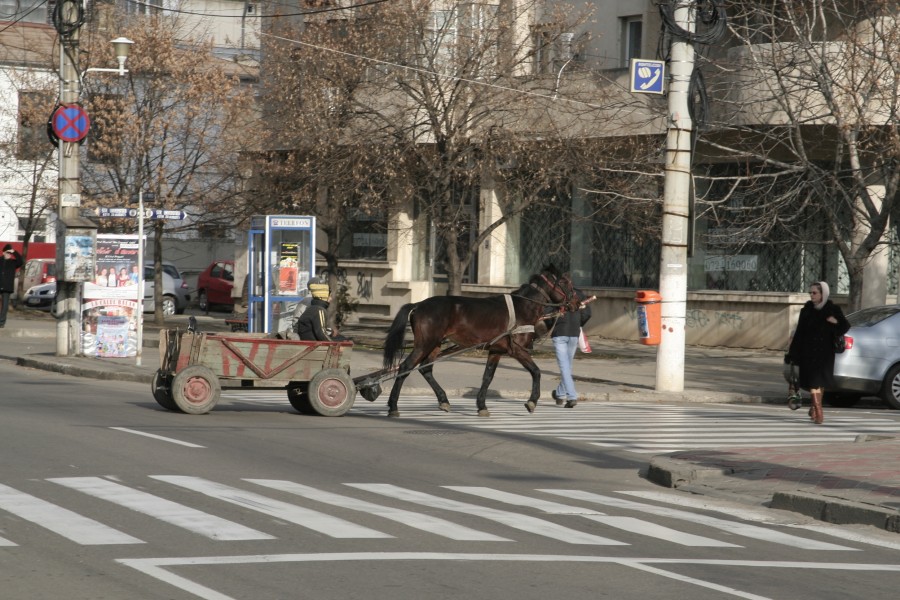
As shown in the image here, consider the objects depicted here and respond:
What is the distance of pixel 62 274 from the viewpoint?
2352 cm

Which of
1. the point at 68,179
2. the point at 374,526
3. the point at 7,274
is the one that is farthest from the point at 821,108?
the point at 7,274

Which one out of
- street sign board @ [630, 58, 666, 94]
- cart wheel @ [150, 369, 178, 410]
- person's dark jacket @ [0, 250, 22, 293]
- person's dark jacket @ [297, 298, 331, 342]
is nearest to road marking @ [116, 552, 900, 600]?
cart wheel @ [150, 369, 178, 410]

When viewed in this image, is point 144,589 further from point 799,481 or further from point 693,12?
point 693,12

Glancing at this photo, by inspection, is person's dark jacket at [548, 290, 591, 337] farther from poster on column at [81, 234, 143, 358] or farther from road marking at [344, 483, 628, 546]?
poster on column at [81, 234, 143, 358]

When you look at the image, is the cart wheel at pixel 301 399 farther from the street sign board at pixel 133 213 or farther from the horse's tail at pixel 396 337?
the street sign board at pixel 133 213

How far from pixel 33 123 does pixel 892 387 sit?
24.2 metres

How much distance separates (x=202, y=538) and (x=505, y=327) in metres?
9.64

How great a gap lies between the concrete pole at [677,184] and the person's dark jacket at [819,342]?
12.9 ft

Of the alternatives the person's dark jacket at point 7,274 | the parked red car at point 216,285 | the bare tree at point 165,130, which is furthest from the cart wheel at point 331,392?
the parked red car at point 216,285

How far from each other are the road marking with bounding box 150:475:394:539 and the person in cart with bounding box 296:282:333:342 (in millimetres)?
6132

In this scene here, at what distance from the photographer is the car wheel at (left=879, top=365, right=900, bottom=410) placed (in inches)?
790

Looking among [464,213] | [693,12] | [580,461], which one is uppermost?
[693,12]

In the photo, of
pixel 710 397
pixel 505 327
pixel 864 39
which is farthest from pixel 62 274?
pixel 864 39

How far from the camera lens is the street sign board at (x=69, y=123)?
2347cm
